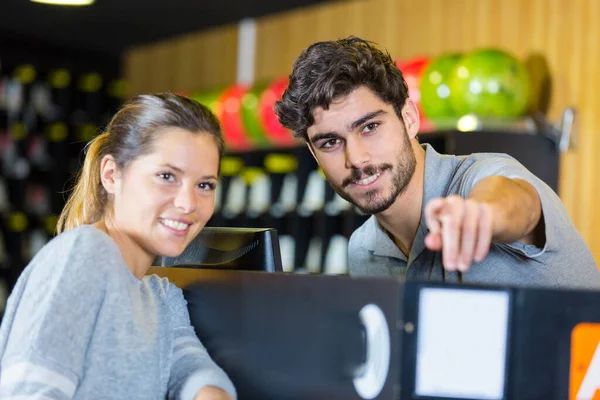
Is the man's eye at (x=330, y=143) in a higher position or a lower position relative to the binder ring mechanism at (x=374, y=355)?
higher

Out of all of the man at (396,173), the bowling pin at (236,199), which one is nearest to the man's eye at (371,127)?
the man at (396,173)

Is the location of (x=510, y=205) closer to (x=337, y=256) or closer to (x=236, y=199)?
(x=337, y=256)

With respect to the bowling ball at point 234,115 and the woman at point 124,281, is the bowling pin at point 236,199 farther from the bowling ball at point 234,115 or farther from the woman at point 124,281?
the woman at point 124,281

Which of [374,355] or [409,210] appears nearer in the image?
[374,355]

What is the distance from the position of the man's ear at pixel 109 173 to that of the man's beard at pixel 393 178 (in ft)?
1.77

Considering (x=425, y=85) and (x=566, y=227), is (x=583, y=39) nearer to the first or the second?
(x=425, y=85)

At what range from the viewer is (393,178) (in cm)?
204

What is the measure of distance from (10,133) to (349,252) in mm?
6153

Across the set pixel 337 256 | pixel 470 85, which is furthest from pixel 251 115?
pixel 470 85

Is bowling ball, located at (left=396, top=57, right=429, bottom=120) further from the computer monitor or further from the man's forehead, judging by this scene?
the computer monitor

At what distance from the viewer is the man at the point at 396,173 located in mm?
1717

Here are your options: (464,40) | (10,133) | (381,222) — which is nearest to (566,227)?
(381,222)

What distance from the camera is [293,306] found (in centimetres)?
136

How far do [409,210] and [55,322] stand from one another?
37.7 inches
